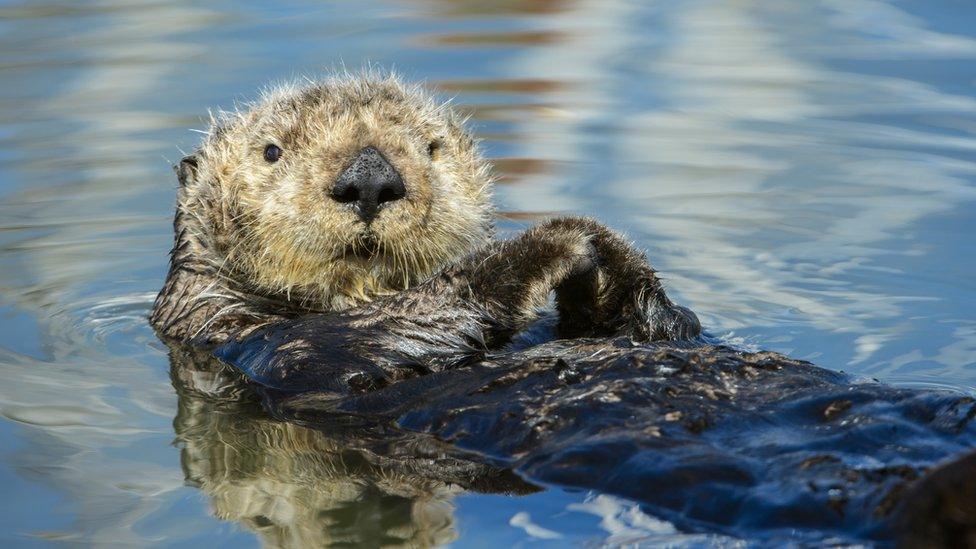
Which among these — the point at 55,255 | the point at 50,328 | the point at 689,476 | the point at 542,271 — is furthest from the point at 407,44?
the point at 689,476

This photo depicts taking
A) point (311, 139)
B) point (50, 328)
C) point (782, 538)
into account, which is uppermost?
point (311, 139)

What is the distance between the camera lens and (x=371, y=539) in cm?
330

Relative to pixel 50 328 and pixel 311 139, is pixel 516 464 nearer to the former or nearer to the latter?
pixel 311 139

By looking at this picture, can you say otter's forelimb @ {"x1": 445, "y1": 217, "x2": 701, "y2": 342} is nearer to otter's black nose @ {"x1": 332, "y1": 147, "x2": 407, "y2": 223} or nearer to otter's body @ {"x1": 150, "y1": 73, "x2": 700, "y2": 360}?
otter's body @ {"x1": 150, "y1": 73, "x2": 700, "y2": 360}

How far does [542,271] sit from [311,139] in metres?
0.96

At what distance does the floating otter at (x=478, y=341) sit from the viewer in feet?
10.2

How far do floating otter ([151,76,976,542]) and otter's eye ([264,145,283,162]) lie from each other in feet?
0.04

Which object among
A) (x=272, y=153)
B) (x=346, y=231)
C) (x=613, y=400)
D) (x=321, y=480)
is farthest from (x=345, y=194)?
(x=613, y=400)

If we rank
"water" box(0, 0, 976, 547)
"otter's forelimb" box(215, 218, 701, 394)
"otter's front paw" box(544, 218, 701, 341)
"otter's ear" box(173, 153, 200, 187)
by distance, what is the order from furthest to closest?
"otter's ear" box(173, 153, 200, 187) → "otter's front paw" box(544, 218, 701, 341) → "otter's forelimb" box(215, 218, 701, 394) → "water" box(0, 0, 976, 547)

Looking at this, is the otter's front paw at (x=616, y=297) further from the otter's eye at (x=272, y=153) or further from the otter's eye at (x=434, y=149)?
the otter's eye at (x=272, y=153)

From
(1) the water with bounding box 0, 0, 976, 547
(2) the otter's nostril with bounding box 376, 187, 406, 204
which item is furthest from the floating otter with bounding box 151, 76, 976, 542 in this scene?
(1) the water with bounding box 0, 0, 976, 547

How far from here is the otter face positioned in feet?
14.1

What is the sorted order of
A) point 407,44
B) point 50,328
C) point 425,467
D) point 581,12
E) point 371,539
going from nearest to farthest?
point 371,539
point 425,467
point 50,328
point 407,44
point 581,12

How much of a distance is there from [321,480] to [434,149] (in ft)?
5.03
